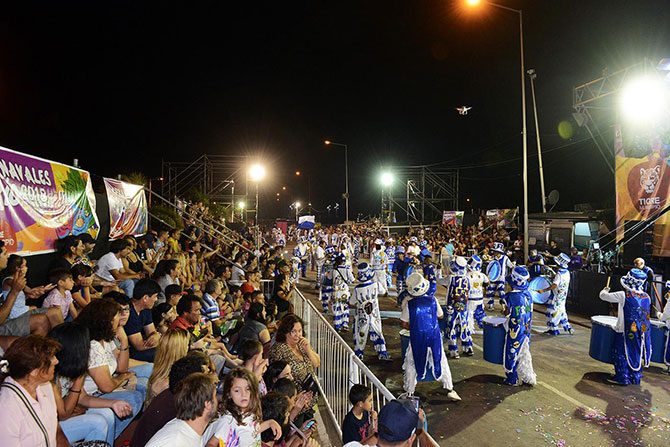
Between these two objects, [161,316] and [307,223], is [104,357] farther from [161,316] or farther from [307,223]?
[307,223]

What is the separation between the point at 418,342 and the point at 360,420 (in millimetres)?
2735

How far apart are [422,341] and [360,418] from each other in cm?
273

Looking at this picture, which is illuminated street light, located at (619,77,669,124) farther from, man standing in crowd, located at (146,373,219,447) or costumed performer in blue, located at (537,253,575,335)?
man standing in crowd, located at (146,373,219,447)

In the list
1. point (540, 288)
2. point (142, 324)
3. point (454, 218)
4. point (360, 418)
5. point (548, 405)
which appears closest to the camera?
point (360, 418)

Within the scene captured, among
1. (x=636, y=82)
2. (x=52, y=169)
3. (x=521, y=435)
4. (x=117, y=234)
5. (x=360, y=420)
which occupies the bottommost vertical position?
(x=521, y=435)

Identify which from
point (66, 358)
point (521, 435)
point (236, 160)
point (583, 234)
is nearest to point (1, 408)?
point (66, 358)

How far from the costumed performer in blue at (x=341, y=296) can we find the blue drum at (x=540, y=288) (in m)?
4.68

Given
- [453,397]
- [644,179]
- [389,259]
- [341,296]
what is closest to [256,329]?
[453,397]

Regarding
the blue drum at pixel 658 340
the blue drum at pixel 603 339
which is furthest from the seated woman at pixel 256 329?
the blue drum at pixel 658 340

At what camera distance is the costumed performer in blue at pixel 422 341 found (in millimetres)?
6242

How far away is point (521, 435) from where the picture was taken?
5273mm

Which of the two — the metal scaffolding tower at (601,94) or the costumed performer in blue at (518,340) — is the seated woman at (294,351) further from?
the metal scaffolding tower at (601,94)

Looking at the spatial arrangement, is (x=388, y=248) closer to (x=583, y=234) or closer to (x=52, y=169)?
(x=583, y=234)

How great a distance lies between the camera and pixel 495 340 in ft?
23.6
